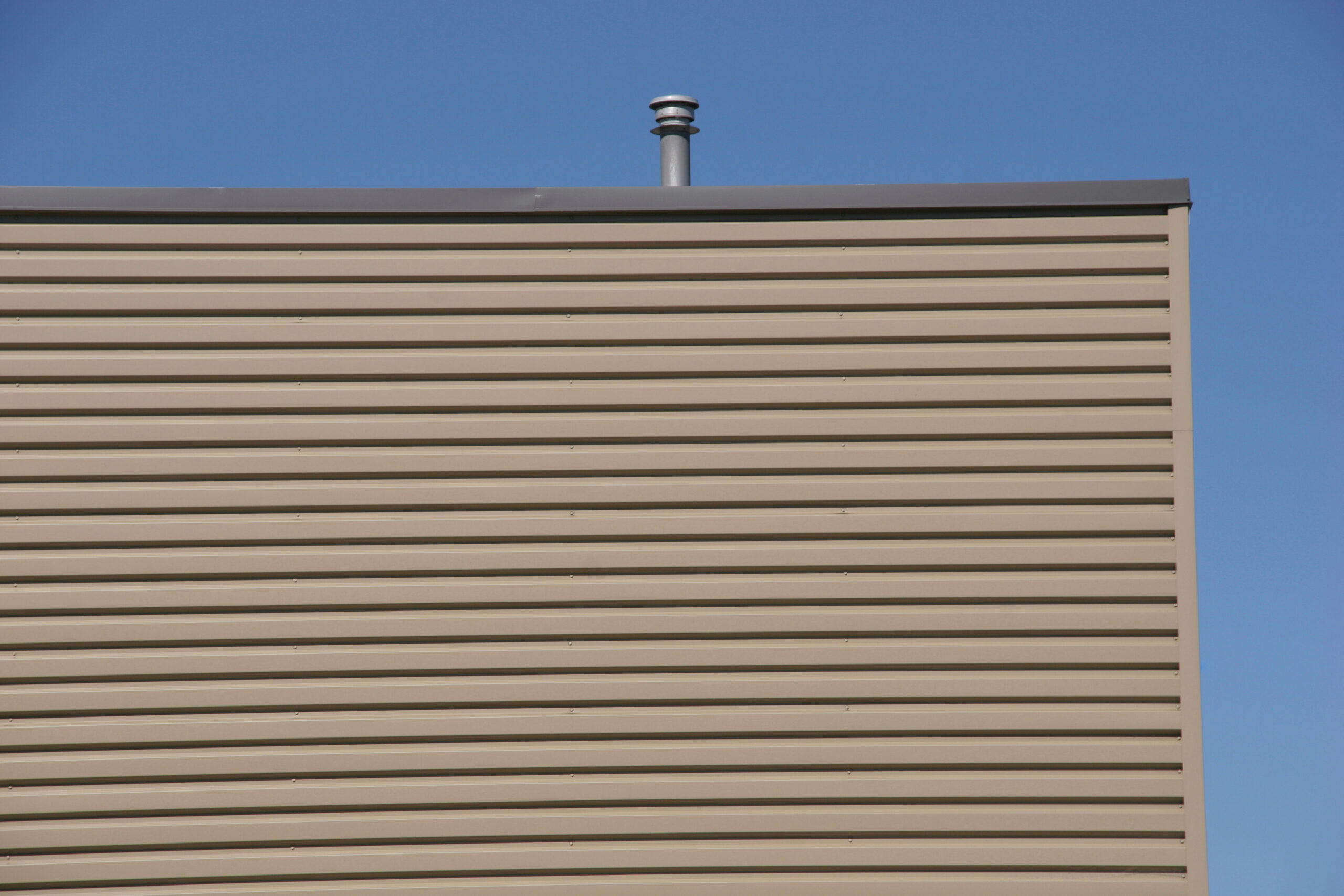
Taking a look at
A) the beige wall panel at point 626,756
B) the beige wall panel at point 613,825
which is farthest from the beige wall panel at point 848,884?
the beige wall panel at point 626,756

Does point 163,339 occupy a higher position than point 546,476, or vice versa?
point 163,339

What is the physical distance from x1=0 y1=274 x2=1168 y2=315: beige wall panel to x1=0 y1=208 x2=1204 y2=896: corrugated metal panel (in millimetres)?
14

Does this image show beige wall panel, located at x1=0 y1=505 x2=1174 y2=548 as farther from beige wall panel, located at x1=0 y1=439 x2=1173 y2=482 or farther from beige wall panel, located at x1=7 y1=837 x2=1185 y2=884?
beige wall panel, located at x1=7 y1=837 x2=1185 y2=884

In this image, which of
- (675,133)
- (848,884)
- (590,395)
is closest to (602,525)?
(590,395)

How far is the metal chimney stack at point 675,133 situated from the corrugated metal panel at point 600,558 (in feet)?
2.88

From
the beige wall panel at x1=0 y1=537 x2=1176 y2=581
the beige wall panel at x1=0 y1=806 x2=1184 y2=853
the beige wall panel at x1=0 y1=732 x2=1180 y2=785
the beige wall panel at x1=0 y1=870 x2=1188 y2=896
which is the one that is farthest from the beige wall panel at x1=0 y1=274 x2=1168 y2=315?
the beige wall panel at x1=0 y1=870 x2=1188 y2=896

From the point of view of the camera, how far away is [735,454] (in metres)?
3.42

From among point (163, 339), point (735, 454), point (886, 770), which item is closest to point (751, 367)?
point (735, 454)

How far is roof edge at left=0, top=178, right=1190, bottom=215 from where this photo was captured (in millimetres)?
3473

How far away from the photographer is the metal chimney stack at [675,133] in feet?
14.1

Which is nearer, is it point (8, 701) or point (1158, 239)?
point (8, 701)

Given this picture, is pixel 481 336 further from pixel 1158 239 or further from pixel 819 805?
pixel 1158 239

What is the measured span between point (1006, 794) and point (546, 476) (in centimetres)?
191

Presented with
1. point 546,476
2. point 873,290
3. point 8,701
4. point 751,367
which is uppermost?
point 873,290
